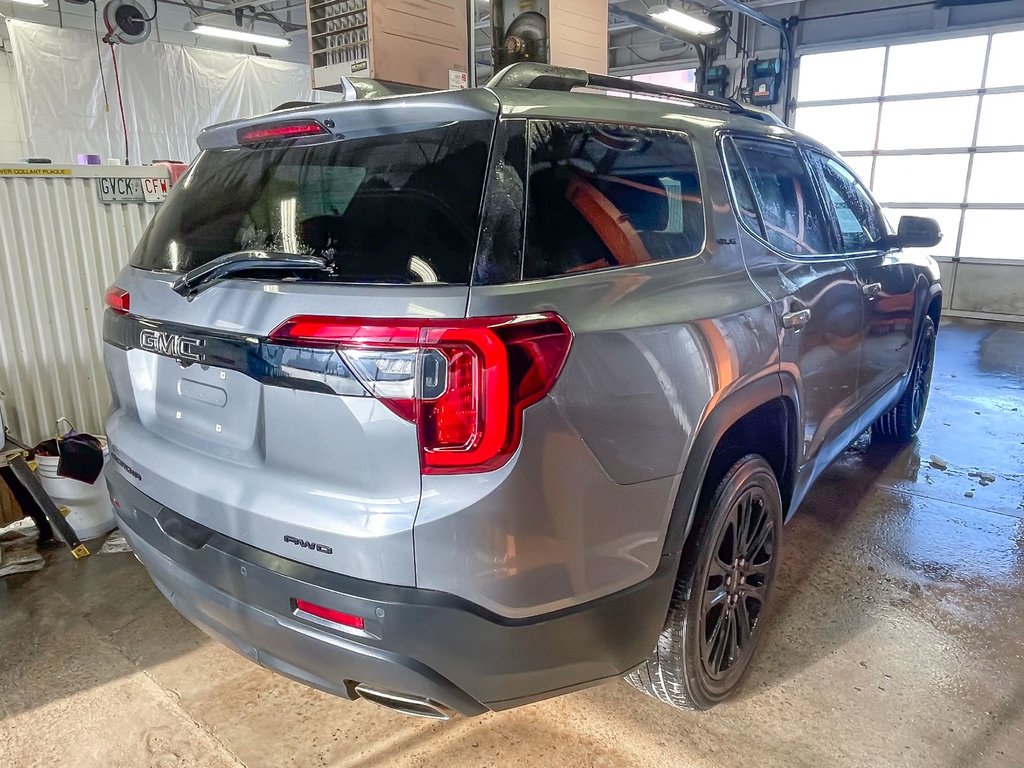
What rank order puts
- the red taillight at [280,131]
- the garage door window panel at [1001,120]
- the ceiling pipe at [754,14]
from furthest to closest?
the garage door window panel at [1001,120] → the ceiling pipe at [754,14] → the red taillight at [280,131]

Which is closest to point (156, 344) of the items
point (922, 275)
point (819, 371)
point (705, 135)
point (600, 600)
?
point (600, 600)

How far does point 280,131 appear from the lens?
1732 mm

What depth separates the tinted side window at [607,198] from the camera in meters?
1.50

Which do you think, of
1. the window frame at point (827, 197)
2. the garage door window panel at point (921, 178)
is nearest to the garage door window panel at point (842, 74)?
the garage door window panel at point (921, 178)

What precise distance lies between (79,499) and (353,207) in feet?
7.97

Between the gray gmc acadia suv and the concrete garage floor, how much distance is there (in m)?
0.24

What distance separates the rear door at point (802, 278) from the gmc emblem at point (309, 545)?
4.54ft

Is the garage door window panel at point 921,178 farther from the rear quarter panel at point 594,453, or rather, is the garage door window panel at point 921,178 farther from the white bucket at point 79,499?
the white bucket at point 79,499

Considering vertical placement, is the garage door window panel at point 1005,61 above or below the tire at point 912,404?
above

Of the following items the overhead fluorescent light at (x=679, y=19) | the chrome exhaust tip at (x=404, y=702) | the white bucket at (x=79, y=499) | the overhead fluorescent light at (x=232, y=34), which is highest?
the overhead fluorescent light at (x=232, y=34)

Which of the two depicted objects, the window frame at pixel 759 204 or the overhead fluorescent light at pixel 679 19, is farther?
the overhead fluorescent light at pixel 679 19

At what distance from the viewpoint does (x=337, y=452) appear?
141cm

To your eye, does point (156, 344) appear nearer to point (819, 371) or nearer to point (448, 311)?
point (448, 311)

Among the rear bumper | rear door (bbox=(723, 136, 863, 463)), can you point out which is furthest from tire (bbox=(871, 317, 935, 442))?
the rear bumper
